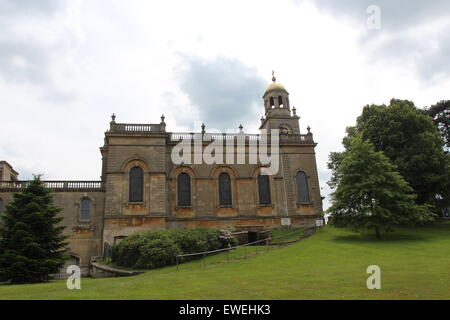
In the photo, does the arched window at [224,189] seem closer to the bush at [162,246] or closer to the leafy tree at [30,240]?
the bush at [162,246]

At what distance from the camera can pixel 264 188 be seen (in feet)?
113

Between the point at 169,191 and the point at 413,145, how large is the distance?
21470 mm

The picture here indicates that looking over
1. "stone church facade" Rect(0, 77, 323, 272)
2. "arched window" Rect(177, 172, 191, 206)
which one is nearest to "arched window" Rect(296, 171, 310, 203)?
"stone church facade" Rect(0, 77, 323, 272)

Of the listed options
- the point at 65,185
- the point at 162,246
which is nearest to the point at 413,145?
the point at 162,246

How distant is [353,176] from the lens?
2736 centimetres

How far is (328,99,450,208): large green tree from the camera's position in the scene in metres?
31.0

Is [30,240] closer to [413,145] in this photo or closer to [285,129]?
[285,129]

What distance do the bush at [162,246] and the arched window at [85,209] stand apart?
21.0ft

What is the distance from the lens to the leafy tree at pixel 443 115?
41094mm

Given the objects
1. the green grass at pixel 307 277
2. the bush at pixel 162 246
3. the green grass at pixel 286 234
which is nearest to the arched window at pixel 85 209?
the bush at pixel 162 246
